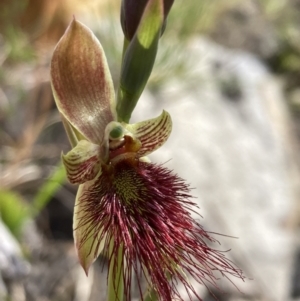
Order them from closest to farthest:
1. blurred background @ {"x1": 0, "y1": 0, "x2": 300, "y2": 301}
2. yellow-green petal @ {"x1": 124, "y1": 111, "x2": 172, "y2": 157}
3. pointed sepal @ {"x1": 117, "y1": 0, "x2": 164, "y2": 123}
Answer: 1. pointed sepal @ {"x1": 117, "y1": 0, "x2": 164, "y2": 123}
2. yellow-green petal @ {"x1": 124, "y1": 111, "x2": 172, "y2": 157}
3. blurred background @ {"x1": 0, "y1": 0, "x2": 300, "y2": 301}

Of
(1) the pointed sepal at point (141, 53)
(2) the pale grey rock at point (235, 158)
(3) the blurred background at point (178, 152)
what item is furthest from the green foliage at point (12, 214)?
(1) the pointed sepal at point (141, 53)

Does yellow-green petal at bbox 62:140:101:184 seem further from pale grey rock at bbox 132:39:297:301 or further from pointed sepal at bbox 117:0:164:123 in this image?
pale grey rock at bbox 132:39:297:301

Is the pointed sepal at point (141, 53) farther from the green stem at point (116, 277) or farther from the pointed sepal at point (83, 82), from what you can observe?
the green stem at point (116, 277)

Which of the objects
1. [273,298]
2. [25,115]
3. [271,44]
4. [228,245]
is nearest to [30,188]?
[25,115]

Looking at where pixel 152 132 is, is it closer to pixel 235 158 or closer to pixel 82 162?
pixel 82 162

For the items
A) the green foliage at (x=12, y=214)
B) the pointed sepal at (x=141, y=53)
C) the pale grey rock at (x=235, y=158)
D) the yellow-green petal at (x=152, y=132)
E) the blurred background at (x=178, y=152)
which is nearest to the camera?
the pointed sepal at (x=141, y=53)

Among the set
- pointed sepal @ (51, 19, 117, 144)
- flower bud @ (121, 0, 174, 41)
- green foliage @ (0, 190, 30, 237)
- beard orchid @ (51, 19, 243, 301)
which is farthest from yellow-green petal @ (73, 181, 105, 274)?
green foliage @ (0, 190, 30, 237)

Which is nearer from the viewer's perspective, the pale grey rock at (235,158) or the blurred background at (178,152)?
the blurred background at (178,152)

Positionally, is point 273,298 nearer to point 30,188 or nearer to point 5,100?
point 30,188
